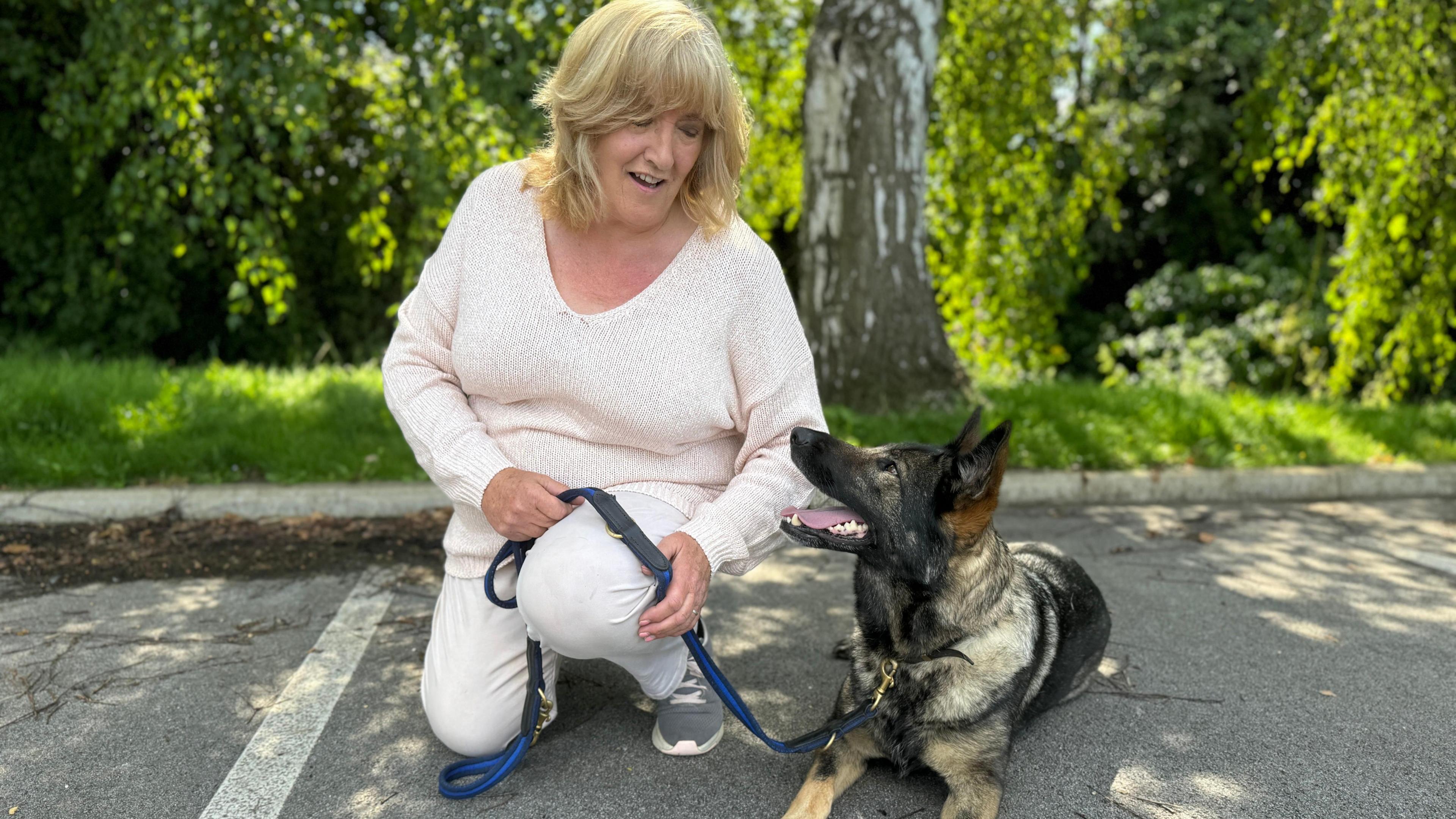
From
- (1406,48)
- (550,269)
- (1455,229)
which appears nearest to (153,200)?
(550,269)

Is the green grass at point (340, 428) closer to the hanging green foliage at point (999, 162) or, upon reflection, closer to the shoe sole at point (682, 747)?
the hanging green foliage at point (999, 162)

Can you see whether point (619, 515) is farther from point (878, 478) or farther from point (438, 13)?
point (438, 13)

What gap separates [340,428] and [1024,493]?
4033 millimetres

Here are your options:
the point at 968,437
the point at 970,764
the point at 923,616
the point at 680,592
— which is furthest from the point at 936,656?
the point at 680,592

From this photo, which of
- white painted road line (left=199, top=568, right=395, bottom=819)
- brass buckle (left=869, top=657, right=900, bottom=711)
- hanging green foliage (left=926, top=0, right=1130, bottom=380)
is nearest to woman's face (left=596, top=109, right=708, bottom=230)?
brass buckle (left=869, top=657, right=900, bottom=711)

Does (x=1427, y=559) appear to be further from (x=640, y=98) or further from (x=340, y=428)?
(x=340, y=428)

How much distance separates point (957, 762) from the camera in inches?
94.4

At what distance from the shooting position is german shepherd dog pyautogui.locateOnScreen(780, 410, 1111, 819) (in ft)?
7.84

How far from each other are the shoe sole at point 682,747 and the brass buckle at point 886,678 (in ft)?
1.71

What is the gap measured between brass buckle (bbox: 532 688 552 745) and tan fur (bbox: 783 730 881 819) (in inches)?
27.2

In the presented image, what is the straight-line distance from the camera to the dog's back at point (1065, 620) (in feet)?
9.16

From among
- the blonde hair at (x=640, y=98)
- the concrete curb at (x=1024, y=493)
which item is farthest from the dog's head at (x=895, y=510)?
the concrete curb at (x=1024, y=493)

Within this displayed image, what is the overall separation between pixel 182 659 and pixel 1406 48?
799cm

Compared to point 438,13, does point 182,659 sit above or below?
below
